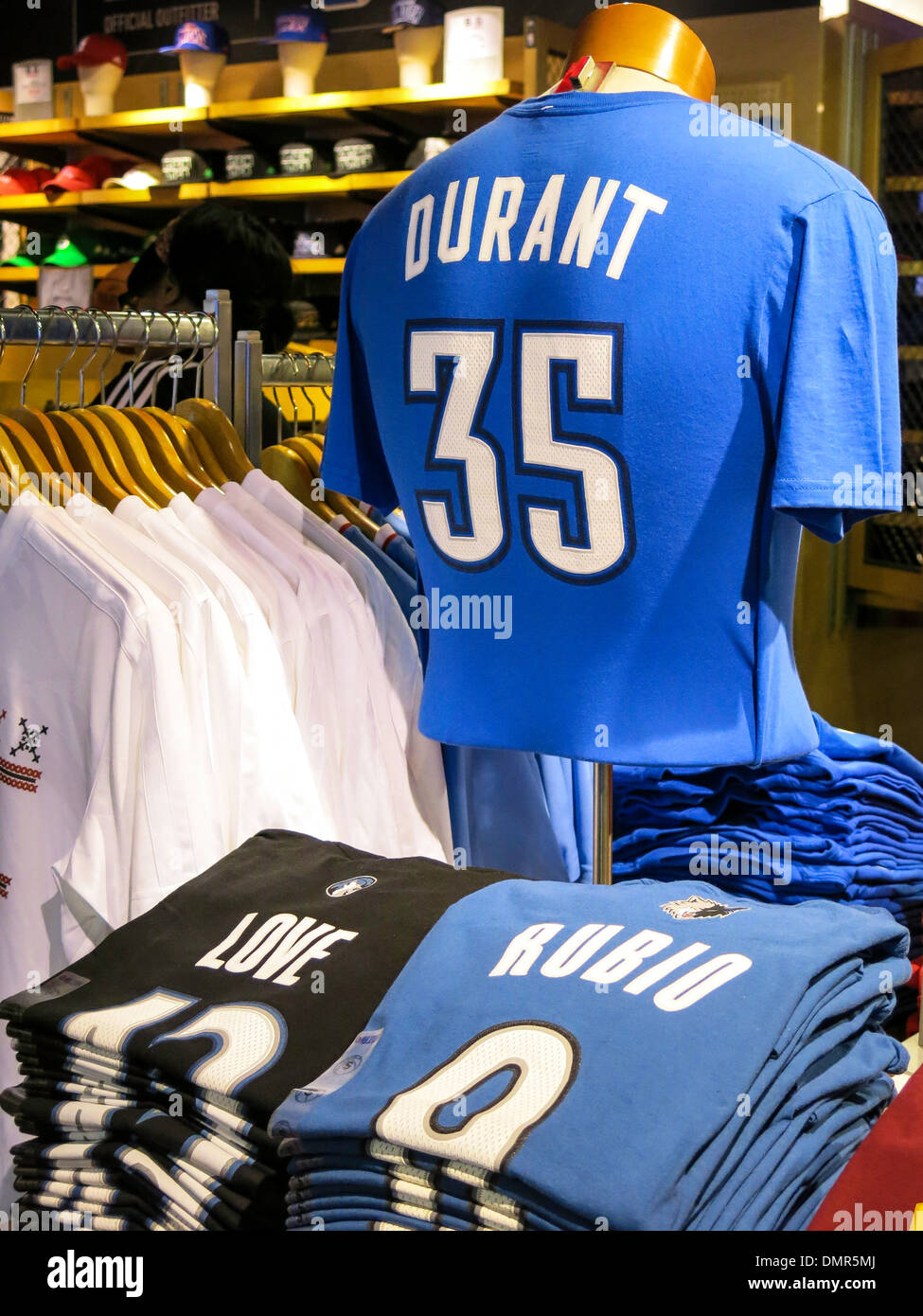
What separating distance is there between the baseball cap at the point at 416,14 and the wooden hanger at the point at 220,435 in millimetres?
2876

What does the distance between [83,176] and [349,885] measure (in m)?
4.73

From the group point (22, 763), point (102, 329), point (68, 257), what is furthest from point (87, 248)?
point (22, 763)

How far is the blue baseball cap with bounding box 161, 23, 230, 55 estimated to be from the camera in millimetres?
4762

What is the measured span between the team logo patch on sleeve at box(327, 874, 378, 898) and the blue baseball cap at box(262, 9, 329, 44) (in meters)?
4.25

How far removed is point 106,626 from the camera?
4.73 ft

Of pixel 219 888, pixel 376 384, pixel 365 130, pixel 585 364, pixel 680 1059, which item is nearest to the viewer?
pixel 680 1059

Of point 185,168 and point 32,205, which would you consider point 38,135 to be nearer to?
→ point 32,205

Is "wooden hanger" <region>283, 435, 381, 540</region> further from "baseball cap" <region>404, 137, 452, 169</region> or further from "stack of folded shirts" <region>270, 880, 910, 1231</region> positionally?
"baseball cap" <region>404, 137, 452, 169</region>

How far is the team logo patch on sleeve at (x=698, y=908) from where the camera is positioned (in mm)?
889

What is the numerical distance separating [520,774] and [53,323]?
0.84 metres

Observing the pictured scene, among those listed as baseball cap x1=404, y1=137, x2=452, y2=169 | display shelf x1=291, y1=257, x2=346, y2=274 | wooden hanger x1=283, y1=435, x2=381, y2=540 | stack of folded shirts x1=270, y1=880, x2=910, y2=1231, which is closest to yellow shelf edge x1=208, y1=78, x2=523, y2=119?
baseball cap x1=404, y1=137, x2=452, y2=169
